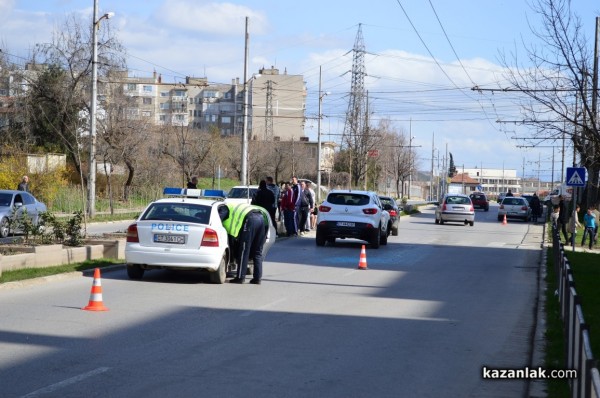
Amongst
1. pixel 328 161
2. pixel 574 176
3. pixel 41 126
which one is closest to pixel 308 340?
pixel 574 176

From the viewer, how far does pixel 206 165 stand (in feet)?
244

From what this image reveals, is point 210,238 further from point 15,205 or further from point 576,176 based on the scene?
point 576,176

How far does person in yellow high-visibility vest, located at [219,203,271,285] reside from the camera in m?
17.0

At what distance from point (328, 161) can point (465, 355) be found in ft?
334

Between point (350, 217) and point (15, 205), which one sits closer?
point (15, 205)

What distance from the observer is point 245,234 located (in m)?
17.0

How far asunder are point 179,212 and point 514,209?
45.7 metres

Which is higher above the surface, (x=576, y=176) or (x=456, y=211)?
(x=576, y=176)

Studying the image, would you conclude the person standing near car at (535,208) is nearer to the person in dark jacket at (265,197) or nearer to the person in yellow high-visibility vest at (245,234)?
the person in dark jacket at (265,197)

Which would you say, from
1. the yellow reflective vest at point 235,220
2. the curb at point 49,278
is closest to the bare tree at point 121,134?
the curb at point 49,278

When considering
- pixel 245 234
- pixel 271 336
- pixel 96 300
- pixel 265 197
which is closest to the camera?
pixel 271 336

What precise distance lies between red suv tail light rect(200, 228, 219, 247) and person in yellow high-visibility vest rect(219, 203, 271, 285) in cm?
70

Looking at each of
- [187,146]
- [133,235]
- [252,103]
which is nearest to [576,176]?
[133,235]

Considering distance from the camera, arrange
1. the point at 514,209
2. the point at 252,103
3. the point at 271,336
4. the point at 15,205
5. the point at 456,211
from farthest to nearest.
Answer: the point at 252,103, the point at 514,209, the point at 456,211, the point at 15,205, the point at 271,336
